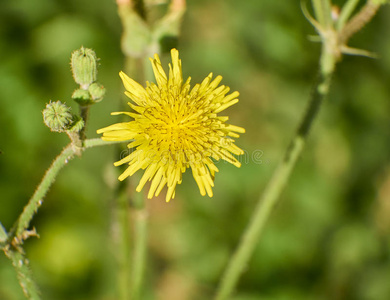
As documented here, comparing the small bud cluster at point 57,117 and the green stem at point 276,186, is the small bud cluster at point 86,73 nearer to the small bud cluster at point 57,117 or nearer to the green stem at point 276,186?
the small bud cluster at point 57,117

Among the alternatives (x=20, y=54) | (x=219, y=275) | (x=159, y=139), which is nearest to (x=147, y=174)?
(x=159, y=139)

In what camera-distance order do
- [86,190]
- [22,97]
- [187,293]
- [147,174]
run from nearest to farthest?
1. [147,174]
2. [22,97]
3. [86,190]
4. [187,293]

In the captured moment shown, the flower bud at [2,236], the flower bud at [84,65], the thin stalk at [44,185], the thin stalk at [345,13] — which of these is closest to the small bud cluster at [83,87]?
the flower bud at [84,65]

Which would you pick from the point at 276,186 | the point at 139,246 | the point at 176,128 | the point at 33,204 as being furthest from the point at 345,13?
the point at 33,204

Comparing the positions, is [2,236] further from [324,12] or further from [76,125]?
[324,12]

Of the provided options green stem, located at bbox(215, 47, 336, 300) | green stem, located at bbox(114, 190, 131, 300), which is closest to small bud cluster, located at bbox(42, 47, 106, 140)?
green stem, located at bbox(114, 190, 131, 300)

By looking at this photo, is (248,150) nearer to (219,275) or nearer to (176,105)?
(219,275)

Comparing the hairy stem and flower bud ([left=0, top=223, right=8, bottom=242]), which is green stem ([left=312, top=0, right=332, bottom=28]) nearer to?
the hairy stem
